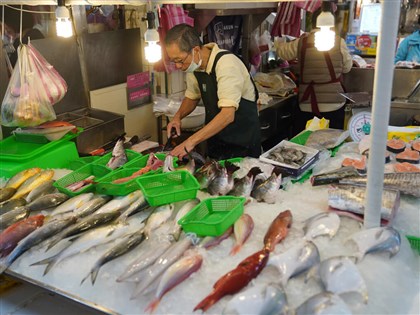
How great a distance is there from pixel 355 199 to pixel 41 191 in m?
1.83

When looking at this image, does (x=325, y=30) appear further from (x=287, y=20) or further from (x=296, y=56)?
(x=287, y=20)

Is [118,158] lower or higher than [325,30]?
lower

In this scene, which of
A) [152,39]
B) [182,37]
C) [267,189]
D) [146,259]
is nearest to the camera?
[146,259]

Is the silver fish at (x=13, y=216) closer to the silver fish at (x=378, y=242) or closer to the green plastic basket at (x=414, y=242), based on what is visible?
the silver fish at (x=378, y=242)

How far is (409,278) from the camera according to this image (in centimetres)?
193

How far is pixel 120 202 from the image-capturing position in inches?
99.7

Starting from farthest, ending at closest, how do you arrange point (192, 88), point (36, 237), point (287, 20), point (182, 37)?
point (287, 20), point (192, 88), point (182, 37), point (36, 237)

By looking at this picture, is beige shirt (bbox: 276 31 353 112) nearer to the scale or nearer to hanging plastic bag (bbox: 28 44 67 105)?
the scale

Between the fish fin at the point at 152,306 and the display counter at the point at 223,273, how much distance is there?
0.02 m

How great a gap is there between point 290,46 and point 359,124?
2703 millimetres

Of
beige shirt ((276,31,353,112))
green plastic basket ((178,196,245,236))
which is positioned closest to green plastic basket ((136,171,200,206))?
green plastic basket ((178,196,245,236))

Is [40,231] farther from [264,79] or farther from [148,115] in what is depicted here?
[264,79]

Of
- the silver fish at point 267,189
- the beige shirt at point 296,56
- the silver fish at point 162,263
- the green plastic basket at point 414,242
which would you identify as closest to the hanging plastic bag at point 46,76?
the silver fish at point 267,189

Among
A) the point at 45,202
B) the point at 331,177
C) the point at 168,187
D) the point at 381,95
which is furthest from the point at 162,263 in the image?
the point at 331,177
